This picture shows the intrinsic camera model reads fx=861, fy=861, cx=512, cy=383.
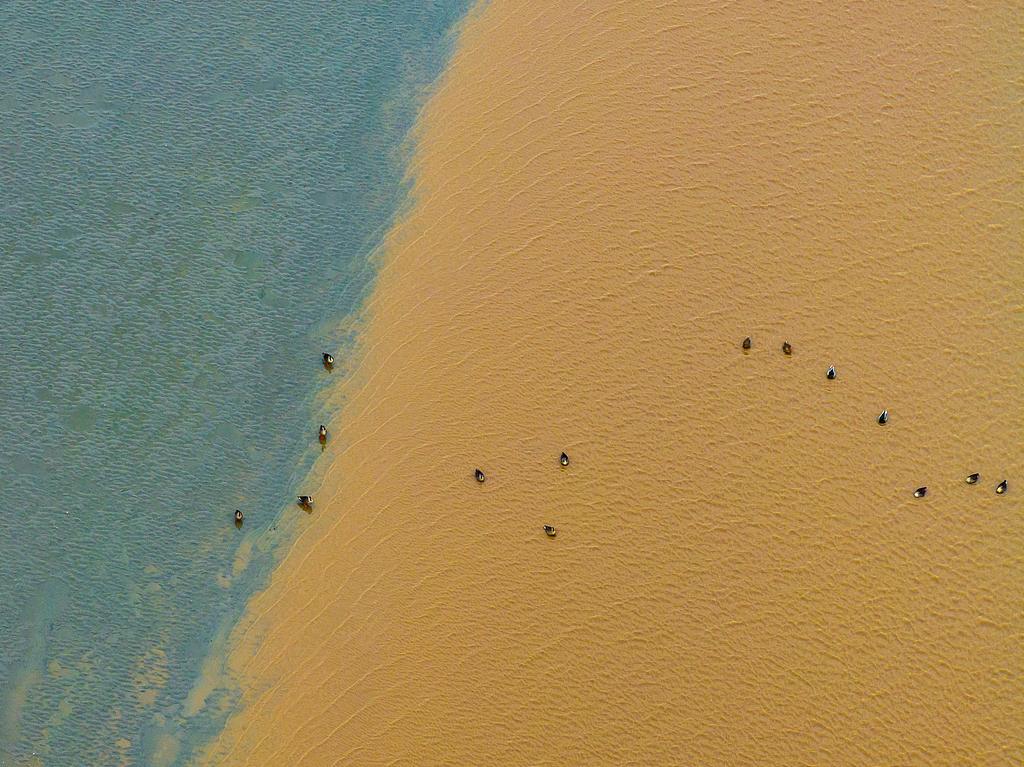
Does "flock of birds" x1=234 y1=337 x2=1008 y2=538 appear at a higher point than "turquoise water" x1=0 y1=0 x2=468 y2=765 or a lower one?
lower

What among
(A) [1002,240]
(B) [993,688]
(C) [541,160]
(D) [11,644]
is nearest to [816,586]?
(B) [993,688]

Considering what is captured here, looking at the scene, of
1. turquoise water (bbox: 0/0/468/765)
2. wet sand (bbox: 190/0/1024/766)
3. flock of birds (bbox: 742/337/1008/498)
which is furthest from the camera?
turquoise water (bbox: 0/0/468/765)

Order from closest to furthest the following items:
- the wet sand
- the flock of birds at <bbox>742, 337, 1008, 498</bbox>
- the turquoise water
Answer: the wet sand
the flock of birds at <bbox>742, 337, 1008, 498</bbox>
the turquoise water

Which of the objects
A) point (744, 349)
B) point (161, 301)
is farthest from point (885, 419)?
point (161, 301)

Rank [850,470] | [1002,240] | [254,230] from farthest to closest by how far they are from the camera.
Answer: [254,230], [1002,240], [850,470]

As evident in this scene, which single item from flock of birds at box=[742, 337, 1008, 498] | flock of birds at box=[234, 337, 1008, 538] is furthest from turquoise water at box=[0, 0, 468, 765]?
flock of birds at box=[742, 337, 1008, 498]

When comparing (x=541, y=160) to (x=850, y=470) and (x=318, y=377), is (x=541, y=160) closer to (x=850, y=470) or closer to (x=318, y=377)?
(x=318, y=377)

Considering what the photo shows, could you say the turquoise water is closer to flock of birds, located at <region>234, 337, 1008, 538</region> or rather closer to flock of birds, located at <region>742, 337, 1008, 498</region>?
flock of birds, located at <region>234, 337, 1008, 538</region>
